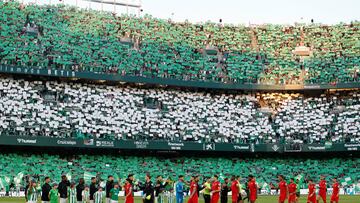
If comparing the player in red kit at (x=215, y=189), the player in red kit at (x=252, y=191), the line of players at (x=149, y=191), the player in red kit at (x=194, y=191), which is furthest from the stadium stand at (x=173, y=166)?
the player in red kit at (x=215, y=189)

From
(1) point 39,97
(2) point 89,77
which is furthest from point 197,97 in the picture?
(1) point 39,97

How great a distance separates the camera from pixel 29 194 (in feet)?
114

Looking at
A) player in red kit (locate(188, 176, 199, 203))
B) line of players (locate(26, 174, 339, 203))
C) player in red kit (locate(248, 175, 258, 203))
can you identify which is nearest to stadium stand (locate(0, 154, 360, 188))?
line of players (locate(26, 174, 339, 203))

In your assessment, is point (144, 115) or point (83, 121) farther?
point (144, 115)

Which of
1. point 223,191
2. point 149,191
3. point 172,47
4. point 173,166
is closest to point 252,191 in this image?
point 223,191

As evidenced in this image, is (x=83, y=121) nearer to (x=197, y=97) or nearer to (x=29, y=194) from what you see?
(x=197, y=97)

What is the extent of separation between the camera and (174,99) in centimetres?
7644

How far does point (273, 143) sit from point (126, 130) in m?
15.0

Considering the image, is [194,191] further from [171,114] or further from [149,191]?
[171,114]

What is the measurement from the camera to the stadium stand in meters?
62.1

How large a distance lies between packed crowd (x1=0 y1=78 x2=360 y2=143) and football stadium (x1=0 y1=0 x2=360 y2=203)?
4.8 inches

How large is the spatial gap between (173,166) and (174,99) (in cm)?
891

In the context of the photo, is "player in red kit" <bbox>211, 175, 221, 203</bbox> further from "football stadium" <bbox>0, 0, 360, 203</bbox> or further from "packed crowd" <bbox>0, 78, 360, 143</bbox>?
"packed crowd" <bbox>0, 78, 360, 143</bbox>

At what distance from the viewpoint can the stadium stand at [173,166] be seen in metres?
62.1
